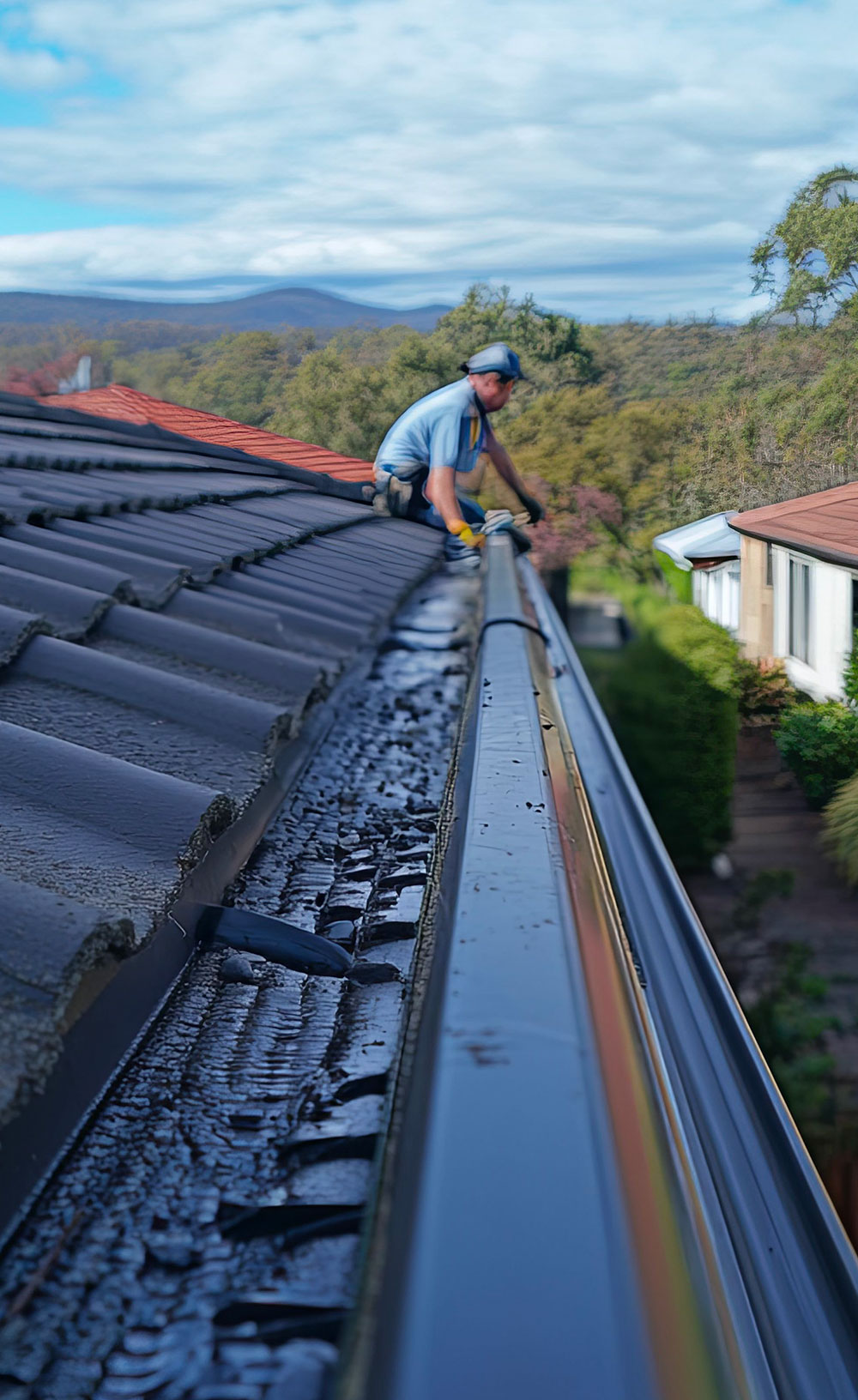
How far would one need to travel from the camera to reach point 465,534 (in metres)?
4.61

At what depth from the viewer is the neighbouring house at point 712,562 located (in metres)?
6.14

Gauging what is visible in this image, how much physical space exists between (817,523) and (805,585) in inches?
10.4

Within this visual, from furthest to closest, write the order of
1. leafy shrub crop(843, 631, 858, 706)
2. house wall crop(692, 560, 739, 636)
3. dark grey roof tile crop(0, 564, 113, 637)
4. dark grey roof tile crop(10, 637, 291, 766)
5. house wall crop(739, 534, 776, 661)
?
house wall crop(692, 560, 739, 636) → house wall crop(739, 534, 776, 661) → leafy shrub crop(843, 631, 858, 706) → dark grey roof tile crop(0, 564, 113, 637) → dark grey roof tile crop(10, 637, 291, 766)

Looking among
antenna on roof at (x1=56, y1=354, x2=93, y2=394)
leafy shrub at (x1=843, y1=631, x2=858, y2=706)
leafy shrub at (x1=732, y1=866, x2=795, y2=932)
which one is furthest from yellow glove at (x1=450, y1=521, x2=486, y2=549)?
antenna on roof at (x1=56, y1=354, x2=93, y2=394)

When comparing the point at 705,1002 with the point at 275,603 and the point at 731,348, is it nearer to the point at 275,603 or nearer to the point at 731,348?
the point at 275,603

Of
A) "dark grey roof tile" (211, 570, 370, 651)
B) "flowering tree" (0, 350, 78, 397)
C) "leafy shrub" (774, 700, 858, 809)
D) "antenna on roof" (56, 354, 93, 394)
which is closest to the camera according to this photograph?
"dark grey roof tile" (211, 570, 370, 651)

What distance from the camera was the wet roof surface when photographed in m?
0.77

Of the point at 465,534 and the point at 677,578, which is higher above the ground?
the point at 465,534

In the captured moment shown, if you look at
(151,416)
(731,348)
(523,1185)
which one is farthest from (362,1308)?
(731,348)

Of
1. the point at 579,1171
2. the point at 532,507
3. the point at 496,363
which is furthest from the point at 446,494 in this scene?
the point at 579,1171

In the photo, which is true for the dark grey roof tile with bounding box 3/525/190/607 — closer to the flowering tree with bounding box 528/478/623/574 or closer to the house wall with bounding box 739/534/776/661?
the flowering tree with bounding box 528/478/623/574

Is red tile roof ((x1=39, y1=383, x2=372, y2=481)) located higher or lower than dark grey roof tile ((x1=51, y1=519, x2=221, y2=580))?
higher

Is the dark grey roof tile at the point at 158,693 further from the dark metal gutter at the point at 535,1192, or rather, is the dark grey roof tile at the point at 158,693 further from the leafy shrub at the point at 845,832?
the leafy shrub at the point at 845,832

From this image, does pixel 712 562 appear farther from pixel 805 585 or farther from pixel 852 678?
pixel 852 678
